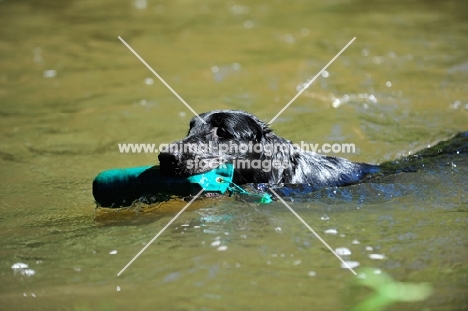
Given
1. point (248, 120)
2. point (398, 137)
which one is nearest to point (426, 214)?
point (248, 120)

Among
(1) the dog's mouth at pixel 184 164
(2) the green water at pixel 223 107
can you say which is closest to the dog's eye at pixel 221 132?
(1) the dog's mouth at pixel 184 164

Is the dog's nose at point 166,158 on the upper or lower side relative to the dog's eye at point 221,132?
lower

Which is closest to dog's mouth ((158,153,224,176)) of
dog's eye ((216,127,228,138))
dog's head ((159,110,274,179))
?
dog's head ((159,110,274,179))

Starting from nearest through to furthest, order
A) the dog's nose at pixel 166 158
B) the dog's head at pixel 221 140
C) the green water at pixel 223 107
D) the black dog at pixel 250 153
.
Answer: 1. the green water at pixel 223 107
2. the dog's nose at pixel 166 158
3. the dog's head at pixel 221 140
4. the black dog at pixel 250 153

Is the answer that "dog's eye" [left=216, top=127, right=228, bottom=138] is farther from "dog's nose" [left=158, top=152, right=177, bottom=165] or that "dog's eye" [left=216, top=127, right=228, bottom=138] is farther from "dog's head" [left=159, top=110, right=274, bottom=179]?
"dog's nose" [left=158, top=152, right=177, bottom=165]

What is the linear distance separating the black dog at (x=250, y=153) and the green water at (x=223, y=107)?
10.9 inches

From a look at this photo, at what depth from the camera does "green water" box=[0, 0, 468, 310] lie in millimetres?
4117

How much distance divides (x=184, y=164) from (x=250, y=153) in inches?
27.0

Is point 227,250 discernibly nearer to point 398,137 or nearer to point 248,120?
point 248,120

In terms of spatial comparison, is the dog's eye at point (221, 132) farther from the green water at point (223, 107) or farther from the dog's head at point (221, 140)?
the green water at point (223, 107)

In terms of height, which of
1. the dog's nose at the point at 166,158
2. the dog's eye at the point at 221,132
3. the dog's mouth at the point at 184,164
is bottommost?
the dog's mouth at the point at 184,164

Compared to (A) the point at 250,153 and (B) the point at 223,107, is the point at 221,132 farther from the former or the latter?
(B) the point at 223,107

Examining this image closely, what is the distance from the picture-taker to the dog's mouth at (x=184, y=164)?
505 centimetres

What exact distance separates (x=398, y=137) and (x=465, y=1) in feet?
24.0
